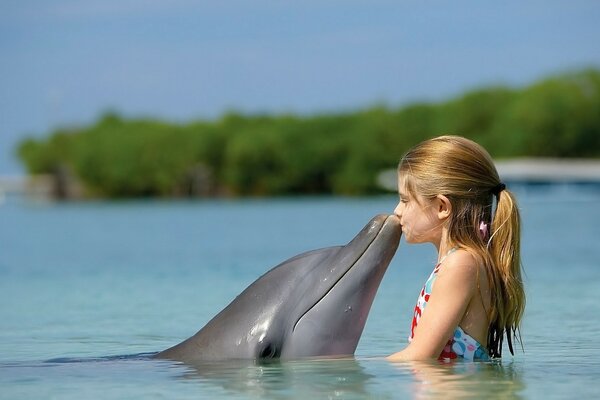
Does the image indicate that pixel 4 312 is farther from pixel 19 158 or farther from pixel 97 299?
pixel 19 158

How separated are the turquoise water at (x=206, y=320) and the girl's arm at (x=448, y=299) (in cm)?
27

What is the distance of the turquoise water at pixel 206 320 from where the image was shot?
6.68 meters

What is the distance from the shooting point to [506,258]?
6.44 metres

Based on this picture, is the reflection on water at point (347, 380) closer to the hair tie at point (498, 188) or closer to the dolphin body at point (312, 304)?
the dolphin body at point (312, 304)

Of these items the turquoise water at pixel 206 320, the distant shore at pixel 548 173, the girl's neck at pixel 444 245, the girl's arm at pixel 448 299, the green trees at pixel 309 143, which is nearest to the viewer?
the girl's arm at pixel 448 299

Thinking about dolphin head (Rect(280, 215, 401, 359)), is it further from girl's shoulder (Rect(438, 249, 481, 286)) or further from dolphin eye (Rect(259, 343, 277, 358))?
girl's shoulder (Rect(438, 249, 481, 286))

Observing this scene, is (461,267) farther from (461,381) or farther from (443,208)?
(461,381)

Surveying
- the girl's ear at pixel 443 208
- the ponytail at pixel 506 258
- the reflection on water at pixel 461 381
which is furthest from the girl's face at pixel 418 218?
the reflection on water at pixel 461 381

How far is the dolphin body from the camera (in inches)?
254

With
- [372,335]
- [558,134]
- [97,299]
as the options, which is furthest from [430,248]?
[558,134]

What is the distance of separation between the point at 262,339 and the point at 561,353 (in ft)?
8.79

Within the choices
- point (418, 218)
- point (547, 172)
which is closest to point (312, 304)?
point (418, 218)

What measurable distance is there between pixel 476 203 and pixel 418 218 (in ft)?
0.98

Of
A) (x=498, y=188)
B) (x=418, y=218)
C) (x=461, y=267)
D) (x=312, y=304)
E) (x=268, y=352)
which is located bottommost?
(x=268, y=352)
